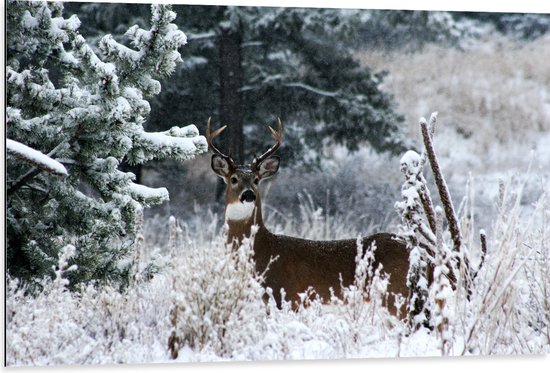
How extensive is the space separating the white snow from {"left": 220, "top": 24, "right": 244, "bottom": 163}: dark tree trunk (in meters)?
1.04

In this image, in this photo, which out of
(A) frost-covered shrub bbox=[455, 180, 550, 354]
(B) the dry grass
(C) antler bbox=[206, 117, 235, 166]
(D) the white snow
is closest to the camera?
(D) the white snow

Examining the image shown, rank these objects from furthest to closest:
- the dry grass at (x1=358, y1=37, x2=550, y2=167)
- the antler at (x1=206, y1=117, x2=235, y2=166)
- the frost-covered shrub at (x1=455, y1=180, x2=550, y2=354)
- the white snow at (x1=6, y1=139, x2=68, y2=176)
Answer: the dry grass at (x1=358, y1=37, x2=550, y2=167)
the antler at (x1=206, y1=117, x2=235, y2=166)
the frost-covered shrub at (x1=455, y1=180, x2=550, y2=354)
the white snow at (x1=6, y1=139, x2=68, y2=176)

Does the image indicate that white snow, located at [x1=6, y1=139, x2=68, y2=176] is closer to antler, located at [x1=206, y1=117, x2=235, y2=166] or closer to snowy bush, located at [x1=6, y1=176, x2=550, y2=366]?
snowy bush, located at [x1=6, y1=176, x2=550, y2=366]

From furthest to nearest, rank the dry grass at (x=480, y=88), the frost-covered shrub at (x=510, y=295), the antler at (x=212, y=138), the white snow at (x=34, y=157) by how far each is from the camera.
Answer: the dry grass at (x=480, y=88) → the antler at (x=212, y=138) → the frost-covered shrub at (x=510, y=295) → the white snow at (x=34, y=157)

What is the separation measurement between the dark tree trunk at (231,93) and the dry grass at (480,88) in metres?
0.85

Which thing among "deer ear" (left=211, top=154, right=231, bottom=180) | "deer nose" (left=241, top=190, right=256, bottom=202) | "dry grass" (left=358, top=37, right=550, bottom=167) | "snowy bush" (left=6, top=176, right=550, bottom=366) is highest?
"dry grass" (left=358, top=37, right=550, bottom=167)

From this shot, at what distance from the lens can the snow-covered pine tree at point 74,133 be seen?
16.3ft

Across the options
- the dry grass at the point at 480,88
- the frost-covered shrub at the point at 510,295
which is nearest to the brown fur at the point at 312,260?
the frost-covered shrub at the point at 510,295

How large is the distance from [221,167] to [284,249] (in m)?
0.60

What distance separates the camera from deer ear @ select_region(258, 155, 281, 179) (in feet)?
18.0

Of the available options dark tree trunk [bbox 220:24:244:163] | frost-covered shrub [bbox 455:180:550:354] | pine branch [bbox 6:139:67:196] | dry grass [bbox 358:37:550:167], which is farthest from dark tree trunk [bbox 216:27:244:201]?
frost-covered shrub [bbox 455:180:550:354]

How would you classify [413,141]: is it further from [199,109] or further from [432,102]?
[199,109]

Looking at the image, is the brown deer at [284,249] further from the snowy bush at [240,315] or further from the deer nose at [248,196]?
the snowy bush at [240,315]

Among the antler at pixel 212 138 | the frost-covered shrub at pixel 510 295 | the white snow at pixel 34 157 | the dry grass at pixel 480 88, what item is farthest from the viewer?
the dry grass at pixel 480 88
